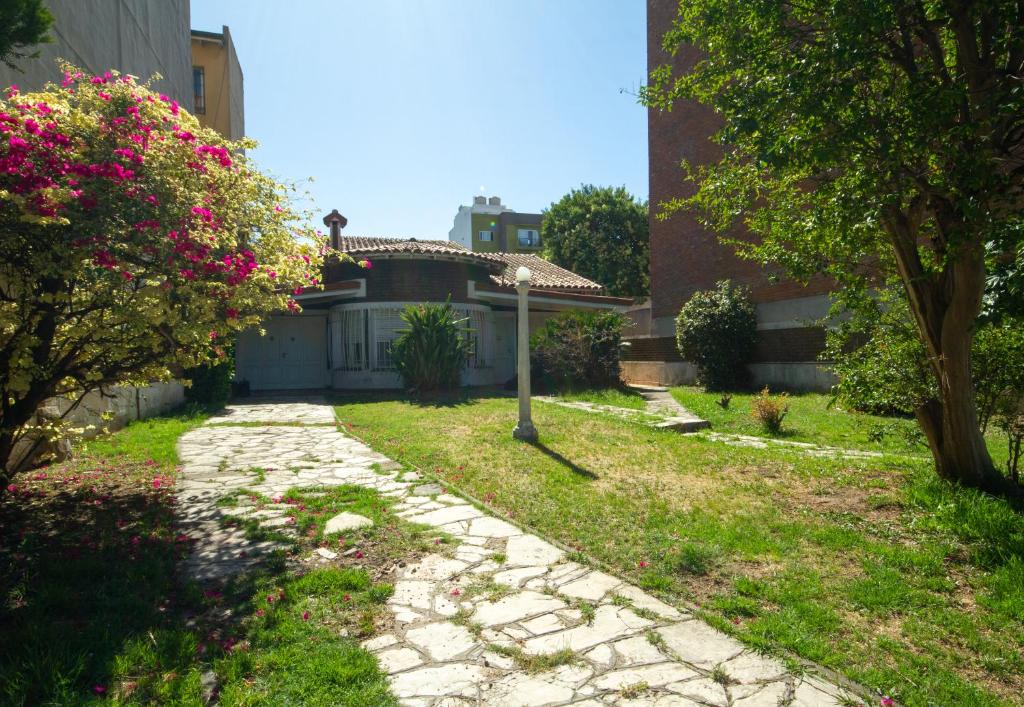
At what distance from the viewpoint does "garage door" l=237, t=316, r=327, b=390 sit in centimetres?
1778

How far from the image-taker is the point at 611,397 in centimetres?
1280

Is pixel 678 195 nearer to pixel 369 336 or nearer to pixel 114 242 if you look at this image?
pixel 369 336

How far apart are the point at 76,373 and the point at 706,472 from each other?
6139 millimetres

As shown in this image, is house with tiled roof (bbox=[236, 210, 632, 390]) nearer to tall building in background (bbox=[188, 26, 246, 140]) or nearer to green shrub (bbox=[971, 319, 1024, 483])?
tall building in background (bbox=[188, 26, 246, 140])

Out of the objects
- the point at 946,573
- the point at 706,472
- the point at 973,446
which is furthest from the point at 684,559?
the point at 973,446

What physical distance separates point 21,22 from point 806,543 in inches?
264

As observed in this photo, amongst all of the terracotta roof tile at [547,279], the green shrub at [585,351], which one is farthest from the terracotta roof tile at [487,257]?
the green shrub at [585,351]

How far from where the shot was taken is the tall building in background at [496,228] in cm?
5059

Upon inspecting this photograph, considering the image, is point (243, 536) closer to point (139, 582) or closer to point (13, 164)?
point (139, 582)

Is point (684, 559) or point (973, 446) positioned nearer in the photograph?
point (684, 559)

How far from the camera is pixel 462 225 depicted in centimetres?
5428

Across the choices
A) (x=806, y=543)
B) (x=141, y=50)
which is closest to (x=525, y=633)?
(x=806, y=543)

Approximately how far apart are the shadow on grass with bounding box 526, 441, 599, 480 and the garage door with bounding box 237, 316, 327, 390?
12.4m

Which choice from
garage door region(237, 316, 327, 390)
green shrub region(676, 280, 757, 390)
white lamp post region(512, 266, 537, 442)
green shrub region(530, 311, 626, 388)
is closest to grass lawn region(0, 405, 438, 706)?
white lamp post region(512, 266, 537, 442)
